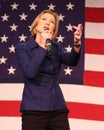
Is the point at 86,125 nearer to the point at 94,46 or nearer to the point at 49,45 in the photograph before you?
the point at 94,46

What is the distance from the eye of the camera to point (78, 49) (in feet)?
6.12

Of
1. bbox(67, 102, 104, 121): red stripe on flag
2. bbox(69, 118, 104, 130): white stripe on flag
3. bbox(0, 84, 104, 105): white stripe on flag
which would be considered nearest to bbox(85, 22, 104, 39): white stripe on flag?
bbox(0, 84, 104, 105): white stripe on flag

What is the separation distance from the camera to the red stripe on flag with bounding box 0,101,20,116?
123 inches

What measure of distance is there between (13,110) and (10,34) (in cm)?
63

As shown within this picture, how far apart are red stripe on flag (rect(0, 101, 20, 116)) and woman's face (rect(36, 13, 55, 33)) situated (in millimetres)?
1327

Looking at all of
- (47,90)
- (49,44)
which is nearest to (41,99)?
(47,90)

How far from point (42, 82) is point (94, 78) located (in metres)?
1.40

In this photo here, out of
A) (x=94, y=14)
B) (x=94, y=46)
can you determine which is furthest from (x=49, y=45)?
(x=94, y=14)

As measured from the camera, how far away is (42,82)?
1.82 metres

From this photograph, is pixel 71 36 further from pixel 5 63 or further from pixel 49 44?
pixel 49 44

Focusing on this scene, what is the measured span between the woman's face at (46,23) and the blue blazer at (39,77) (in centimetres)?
7

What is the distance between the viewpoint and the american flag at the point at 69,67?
10.2 ft

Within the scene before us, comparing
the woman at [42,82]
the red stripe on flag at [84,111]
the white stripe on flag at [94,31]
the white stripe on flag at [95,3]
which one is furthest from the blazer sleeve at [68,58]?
the white stripe on flag at [95,3]

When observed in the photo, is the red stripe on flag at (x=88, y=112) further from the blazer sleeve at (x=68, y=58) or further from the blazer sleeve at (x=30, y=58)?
the blazer sleeve at (x=30, y=58)
